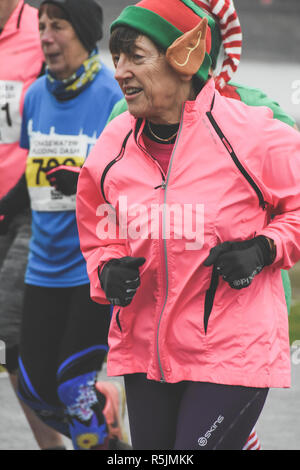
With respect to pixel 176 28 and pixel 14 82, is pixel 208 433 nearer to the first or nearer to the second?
pixel 176 28

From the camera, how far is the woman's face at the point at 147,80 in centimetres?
304

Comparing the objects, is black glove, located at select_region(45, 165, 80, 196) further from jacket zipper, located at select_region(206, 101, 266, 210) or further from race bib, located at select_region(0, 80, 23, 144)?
jacket zipper, located at select_region(206, 101, 266, 210)

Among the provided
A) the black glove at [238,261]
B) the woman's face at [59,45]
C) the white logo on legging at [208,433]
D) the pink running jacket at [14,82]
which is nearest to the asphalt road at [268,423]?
the pink running jacket at [14,82]

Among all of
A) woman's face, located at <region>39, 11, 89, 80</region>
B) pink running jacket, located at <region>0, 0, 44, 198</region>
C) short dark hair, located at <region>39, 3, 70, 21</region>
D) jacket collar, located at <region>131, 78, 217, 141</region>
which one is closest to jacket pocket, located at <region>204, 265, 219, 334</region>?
jacket collar, located at <region>131, 78, 217, 141</region>

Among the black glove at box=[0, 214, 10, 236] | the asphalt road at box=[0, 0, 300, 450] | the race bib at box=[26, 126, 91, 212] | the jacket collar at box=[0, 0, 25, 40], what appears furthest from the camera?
the asphalt road at box=[0, 0, 300, 450]

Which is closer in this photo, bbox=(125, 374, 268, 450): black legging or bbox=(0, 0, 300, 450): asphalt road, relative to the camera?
bbox=(125, 374, 268, 450): black legging

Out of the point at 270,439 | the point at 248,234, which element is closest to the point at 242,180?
the point at 248,234

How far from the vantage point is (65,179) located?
4312 millimetres

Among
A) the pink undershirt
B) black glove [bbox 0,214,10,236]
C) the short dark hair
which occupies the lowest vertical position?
black glove [bbox 0,214,10,236]

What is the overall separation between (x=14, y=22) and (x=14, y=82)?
0.39 metres

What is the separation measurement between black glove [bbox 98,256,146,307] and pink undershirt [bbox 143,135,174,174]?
313mm

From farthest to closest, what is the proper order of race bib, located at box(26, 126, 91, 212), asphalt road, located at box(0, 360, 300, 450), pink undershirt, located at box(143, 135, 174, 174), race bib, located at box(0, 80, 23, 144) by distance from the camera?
asphalt road, located at box(0, 360, 300, 450)
race bib, located at box(0, 80, 23, 144)
race bib, located at box(26, 126, 91, 212)
pink undershirt, located at box(143, 135, 174, 174)

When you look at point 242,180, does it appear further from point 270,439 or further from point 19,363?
point 270,439

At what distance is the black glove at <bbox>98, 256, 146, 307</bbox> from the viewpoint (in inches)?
117
